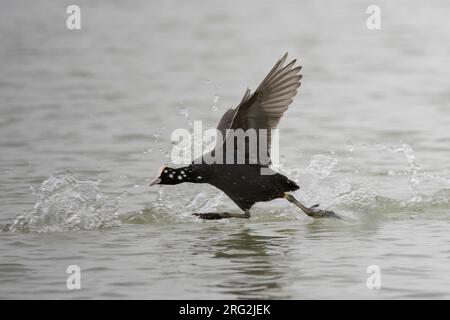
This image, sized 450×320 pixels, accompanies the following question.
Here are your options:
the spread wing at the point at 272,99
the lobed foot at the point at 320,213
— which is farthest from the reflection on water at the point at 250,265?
the spread wing at the point at 272,99

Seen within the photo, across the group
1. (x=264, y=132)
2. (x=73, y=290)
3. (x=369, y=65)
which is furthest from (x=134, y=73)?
(x=73, y=290)

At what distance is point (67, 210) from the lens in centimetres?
835

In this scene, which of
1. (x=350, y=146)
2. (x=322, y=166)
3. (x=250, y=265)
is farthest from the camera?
(x=350, y=146)

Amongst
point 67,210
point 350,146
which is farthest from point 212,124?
point 67,210

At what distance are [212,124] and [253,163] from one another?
4.01 m

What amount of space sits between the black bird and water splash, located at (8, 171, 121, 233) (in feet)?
2.43

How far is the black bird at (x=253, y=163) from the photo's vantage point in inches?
298

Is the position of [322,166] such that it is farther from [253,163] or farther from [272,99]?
[272,99]

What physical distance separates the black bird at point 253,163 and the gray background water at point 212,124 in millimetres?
348

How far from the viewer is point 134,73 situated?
48.9 feet
